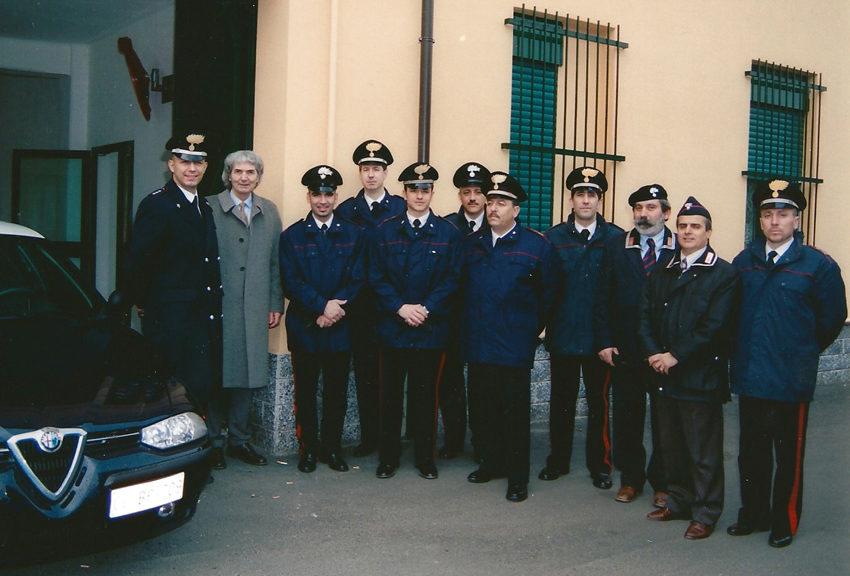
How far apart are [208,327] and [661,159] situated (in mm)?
4672

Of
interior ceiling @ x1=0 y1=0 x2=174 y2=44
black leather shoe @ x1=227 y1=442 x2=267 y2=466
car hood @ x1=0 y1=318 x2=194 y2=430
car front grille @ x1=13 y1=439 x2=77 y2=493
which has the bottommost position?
black leather shoe @ x1=227 y1=442 x2=267 y2=466

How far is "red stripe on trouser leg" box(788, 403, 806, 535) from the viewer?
4.79 metres

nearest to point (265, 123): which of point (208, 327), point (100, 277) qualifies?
point (208, 327)

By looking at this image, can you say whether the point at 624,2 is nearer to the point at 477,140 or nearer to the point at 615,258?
the point at 477,140

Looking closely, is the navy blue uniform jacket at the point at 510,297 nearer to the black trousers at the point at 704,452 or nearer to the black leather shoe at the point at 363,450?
the black trousers at the point at 704,452

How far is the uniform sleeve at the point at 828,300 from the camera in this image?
15.6 ft

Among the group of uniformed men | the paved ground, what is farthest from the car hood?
the group of uniformed men

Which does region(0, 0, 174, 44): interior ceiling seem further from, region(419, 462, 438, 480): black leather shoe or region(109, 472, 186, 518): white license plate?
region(109, 472, 186, 518): white license plate

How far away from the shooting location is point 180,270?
5.71m

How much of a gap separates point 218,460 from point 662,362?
2.87m

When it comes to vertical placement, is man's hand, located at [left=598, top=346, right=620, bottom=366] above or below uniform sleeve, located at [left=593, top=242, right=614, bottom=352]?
below

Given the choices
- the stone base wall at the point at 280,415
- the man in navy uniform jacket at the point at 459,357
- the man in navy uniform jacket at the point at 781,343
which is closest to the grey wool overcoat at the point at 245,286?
the stone base wall at the point at 280,415

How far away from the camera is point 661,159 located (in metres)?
8.62

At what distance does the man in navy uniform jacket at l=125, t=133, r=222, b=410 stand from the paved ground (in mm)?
Answer: 811
